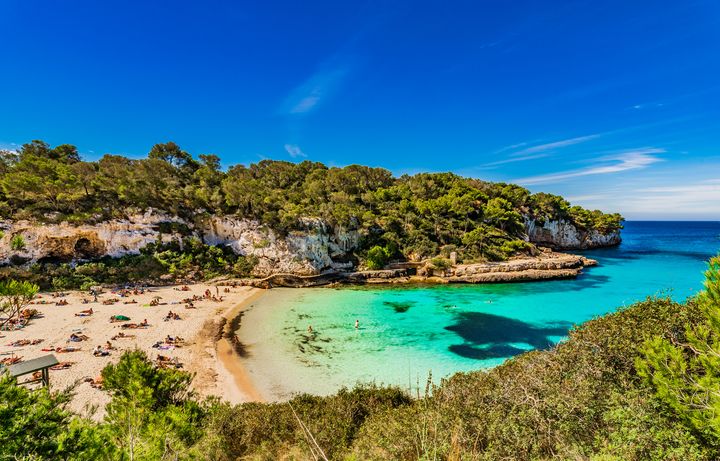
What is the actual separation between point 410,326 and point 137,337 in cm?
1580

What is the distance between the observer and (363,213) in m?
39.2

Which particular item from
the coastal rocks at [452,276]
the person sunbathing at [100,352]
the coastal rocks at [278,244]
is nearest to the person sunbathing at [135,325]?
the person sunbathing at [100,352]

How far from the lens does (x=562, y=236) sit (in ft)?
183

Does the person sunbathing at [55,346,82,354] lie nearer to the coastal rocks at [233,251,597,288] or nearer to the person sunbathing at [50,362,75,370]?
the person sunbathing at [50,362,75,370]

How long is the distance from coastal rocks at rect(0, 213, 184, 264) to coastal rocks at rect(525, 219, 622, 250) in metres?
53.5

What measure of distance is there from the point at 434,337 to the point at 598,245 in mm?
60419

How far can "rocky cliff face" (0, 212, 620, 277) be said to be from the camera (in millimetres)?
25891

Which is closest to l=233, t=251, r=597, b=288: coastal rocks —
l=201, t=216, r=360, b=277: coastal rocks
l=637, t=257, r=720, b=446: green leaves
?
l=201, t=216, r=360, b=277: coastal rocks

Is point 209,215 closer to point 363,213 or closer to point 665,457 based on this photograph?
point 363,213

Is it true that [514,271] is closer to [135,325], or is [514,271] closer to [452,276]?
[452,276]

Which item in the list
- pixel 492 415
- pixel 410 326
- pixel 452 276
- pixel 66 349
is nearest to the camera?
pixel 492 415

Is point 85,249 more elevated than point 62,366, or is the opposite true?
point 85,249

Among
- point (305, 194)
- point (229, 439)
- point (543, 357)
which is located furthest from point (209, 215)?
point (543, 357)

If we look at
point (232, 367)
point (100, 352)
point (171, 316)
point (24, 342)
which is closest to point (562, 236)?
point (232, 367)
